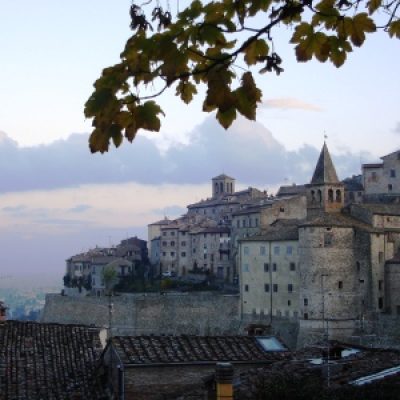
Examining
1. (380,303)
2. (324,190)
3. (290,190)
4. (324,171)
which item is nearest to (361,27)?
(380,303)

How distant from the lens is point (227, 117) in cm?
501

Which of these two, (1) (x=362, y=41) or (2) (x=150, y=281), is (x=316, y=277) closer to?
(2) (x=150, y=281)

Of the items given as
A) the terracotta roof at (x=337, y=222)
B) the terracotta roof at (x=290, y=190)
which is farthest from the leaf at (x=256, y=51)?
the terracotta roof at (x=290, y=190)

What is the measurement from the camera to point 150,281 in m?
89.2

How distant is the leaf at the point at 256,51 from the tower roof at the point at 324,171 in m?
56.9

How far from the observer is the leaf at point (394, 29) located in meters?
5.93

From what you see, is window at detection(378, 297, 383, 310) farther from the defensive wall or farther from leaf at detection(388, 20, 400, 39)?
leaf at detection(388, 20, 400, 39)

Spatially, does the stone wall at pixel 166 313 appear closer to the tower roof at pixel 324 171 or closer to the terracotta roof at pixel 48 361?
the tower roof at pixel 324 171

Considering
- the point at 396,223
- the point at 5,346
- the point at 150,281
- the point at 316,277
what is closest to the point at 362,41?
the point at 5,346

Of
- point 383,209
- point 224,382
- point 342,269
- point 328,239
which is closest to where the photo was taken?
point 224,382

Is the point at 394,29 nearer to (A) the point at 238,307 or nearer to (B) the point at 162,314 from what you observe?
(A) the point at 238,307

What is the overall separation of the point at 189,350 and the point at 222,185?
97.0 m

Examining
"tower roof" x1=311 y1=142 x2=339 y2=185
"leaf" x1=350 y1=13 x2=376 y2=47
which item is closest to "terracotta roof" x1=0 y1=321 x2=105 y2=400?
"leaf" x1=350 y1=13 x2=376 y2=47

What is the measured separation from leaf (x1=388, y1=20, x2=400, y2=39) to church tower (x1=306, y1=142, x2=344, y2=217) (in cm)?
5238
